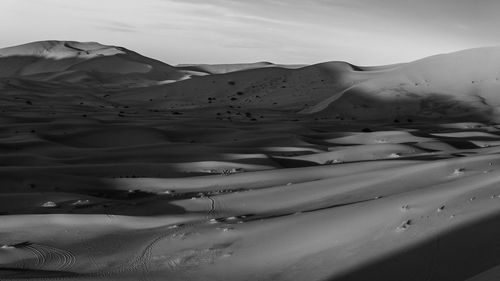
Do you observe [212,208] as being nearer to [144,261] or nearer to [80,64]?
[144,261]

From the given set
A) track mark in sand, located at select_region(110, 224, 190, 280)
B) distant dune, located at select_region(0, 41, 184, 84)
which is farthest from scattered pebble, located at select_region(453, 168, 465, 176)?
distant dune, located at select_region(0, 41, 184, 84)

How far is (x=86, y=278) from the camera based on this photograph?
316 cm

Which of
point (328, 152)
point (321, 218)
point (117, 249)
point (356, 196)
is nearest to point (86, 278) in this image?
point (117, 249)

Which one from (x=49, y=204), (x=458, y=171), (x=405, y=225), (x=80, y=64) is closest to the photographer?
(x=405, y=225)

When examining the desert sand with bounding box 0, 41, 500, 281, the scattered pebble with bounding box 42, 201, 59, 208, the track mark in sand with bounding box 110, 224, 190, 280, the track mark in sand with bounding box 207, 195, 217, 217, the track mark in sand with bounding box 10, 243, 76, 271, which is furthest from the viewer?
the scattered pebble with bounding box 42, 201, 59, 208

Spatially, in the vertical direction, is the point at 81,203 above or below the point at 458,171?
below

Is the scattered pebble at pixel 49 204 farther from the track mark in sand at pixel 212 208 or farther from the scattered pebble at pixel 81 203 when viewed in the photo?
the track mark in sand at pixel 212 208

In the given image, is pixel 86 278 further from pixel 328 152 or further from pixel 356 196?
pixel 328 152

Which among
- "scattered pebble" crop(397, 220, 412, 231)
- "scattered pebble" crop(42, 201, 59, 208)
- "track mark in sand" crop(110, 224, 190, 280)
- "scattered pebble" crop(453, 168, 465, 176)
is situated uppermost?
"scattered pebble" crop(453, 168, 465, 176)

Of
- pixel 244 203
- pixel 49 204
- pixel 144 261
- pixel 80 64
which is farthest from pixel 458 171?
pixel 80 64

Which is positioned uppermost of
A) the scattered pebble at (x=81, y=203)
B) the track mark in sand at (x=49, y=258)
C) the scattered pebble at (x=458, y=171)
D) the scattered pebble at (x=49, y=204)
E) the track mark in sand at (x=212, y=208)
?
the scattered pebble at (x=458, y=171)

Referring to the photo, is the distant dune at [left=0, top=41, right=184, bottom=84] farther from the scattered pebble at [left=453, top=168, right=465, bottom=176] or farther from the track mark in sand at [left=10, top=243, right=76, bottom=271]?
the track mark in sand at [left=10, top=243, right=76, bottom=271]

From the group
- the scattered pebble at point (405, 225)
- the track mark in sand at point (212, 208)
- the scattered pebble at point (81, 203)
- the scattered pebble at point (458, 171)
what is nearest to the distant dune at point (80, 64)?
the scattered pebble at point (81, 203)

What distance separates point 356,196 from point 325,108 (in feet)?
42.0
